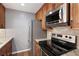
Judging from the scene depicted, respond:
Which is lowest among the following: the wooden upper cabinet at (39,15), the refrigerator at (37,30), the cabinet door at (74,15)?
the refrigerator at (37,30)

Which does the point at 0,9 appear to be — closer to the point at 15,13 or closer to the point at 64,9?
the point at 15,13

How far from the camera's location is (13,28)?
3633 mm

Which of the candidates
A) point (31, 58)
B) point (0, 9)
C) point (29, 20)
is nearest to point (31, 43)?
point (29, 20)

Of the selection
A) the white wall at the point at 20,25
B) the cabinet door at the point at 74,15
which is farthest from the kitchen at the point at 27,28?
the cabinet door at the point at 74,15

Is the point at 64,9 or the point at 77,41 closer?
the point at 64,9

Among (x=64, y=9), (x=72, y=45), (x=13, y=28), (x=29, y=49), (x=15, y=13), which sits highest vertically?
(x=15, y=13)

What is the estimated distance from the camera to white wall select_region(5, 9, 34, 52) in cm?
310

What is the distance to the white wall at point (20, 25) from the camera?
3.10 m

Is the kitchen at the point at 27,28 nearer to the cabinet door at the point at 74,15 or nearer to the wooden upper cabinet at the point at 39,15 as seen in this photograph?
the wooden upper cabinet at the point at 39,15

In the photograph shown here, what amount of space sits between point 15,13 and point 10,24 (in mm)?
448

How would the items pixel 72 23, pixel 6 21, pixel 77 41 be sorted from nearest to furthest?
pixel 72 23 < pixel 77 41 < pixel 6 21

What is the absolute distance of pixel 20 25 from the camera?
3.40m

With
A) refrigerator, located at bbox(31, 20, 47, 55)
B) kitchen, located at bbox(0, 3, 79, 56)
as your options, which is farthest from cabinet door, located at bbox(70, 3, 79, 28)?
refrigerator, located at bbox(31, 20, 47, 55)

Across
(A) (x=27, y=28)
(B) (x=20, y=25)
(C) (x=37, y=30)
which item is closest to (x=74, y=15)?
(C) (x=37, y=30)
